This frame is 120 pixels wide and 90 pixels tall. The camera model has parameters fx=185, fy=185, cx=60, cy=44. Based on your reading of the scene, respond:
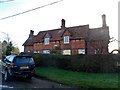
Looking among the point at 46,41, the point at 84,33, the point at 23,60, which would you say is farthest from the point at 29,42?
the point at 23,60

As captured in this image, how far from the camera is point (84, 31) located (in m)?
38.4

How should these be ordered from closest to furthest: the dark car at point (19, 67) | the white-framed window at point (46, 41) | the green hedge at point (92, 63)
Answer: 1. the dark car at point (19, 67)
2. the green hedge at point (92, 63)
3. the white-framed window at point (46, 41)

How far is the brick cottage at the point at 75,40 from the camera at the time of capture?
115 ft

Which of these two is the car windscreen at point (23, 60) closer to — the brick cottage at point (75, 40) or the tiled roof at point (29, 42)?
the brick cottage at point (75, 40)

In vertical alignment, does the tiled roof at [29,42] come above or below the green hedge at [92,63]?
above

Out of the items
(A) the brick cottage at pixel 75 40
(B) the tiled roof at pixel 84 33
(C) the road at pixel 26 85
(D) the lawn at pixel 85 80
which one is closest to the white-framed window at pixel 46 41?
(A) the brick cottage at pixel 75 40

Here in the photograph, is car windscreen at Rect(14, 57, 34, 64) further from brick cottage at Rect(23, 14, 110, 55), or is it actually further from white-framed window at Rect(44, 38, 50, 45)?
white-framed window at Rect(44, 38, 50, 45)

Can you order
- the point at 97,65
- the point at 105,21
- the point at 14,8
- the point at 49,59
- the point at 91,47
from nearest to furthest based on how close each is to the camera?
the point at 14,8
the point at 97,65
the point at 49,59
the point at 91,47
the point at 105,21

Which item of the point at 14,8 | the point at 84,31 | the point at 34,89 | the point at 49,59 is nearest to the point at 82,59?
the point at 49,59

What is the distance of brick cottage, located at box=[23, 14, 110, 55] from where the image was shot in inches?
1377

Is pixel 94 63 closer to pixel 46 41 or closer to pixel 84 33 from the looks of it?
pixel 84 33

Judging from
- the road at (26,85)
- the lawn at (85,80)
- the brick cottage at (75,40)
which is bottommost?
the road at (26,85)

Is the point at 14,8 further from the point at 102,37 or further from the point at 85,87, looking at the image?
the point at 102,37

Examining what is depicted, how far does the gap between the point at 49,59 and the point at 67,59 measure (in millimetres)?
2667
